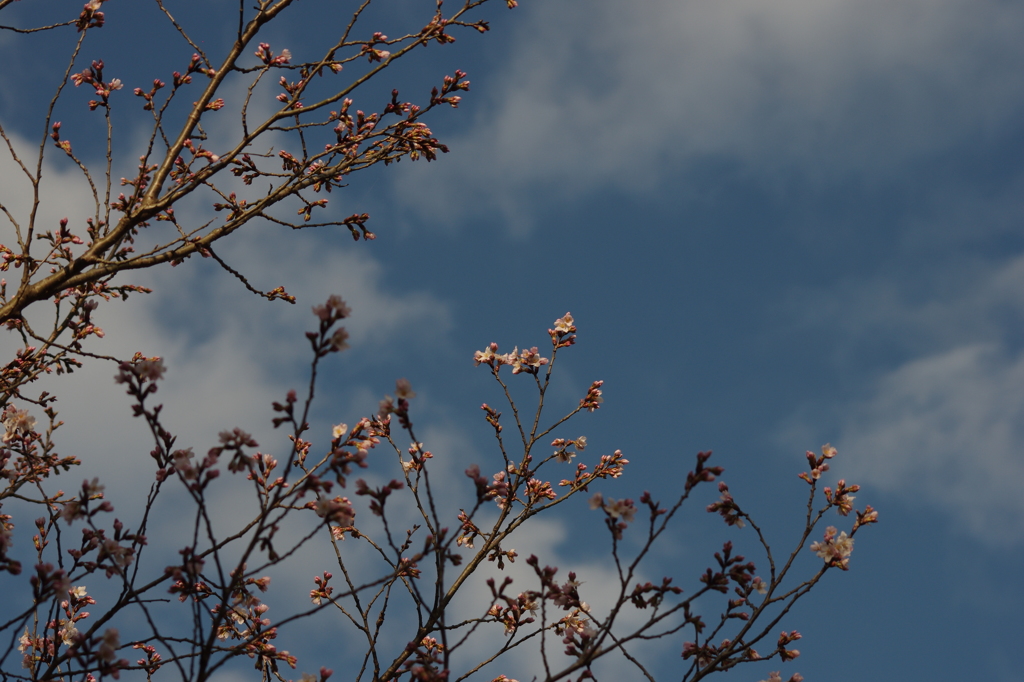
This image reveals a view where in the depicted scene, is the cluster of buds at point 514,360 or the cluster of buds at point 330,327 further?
the cluster of buds at point 514,360

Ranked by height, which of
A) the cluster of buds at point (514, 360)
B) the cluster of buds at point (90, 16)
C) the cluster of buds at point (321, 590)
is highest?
the cluster of buds at point (90, 16)

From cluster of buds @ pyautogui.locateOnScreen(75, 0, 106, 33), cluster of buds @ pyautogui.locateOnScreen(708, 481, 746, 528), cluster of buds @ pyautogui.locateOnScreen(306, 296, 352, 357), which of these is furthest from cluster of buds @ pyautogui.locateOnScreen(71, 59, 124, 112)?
cluster of buds @ pyautogui.locateOnScreen(708, 481, 746, 528)

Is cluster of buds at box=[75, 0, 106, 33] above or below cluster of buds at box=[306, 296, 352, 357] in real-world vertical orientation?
above

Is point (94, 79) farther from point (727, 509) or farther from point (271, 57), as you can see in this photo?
point (727, 509)

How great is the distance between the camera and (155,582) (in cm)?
346

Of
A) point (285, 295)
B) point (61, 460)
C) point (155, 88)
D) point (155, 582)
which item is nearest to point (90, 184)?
point (155, 88)

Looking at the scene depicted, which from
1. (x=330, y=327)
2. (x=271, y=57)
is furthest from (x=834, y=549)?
(x=271, y=57)

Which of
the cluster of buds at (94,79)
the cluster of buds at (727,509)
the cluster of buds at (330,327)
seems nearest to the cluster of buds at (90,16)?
the cluster of buds at (94,79)

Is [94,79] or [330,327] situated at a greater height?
[94,79]

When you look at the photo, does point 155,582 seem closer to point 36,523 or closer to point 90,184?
point 36,523

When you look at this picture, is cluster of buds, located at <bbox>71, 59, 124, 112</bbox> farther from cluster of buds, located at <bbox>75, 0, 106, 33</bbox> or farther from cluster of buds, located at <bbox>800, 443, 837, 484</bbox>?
cluster of buds, located at <bbox>800, 443, 837, 484</bbox>

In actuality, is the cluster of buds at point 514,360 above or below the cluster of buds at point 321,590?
above

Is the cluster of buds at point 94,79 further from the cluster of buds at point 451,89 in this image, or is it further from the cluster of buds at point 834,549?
the cluster of buds at point 834,549

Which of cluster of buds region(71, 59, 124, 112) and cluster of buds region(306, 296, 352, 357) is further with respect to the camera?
cluster of buds region(71, 59, 124, 112)
